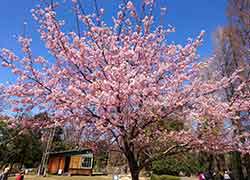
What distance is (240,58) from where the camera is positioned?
44.3 ft

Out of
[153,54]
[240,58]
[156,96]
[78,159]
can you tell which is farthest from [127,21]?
[78,159]

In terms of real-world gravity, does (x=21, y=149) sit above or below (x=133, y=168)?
above

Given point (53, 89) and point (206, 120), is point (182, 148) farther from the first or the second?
point (53, 89)

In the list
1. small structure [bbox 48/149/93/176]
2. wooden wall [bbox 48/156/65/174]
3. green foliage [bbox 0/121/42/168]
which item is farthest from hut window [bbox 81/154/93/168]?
green foliage [bbox 0/121/42/168]

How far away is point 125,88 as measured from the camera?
3.70 meters

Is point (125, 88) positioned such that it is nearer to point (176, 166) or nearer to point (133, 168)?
point (133, 168)

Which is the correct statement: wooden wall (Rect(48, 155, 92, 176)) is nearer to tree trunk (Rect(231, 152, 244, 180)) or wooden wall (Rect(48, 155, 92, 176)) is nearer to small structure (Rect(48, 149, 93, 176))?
small structure (Rect(48, 149, 93, 176))

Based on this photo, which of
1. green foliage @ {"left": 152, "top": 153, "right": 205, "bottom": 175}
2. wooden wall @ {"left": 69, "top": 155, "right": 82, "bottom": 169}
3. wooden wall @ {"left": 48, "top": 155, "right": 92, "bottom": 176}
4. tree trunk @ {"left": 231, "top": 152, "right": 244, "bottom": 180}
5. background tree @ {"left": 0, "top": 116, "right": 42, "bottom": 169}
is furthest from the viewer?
wooden wall @ {"left": 69, "top": 155, "right": 82, "bottom": 169}

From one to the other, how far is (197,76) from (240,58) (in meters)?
10.1

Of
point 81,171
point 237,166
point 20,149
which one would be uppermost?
point 20,149

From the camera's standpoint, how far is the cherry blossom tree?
12.7 feet

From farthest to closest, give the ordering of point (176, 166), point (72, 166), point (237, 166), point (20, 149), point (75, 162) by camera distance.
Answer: point (20, 149) < point (75, 162) < point (72, 166) < point (176, 166) < point (237, 166)

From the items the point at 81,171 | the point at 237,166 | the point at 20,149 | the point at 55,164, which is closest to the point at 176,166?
the point at 237,166

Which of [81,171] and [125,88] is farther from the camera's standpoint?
[81,171]
